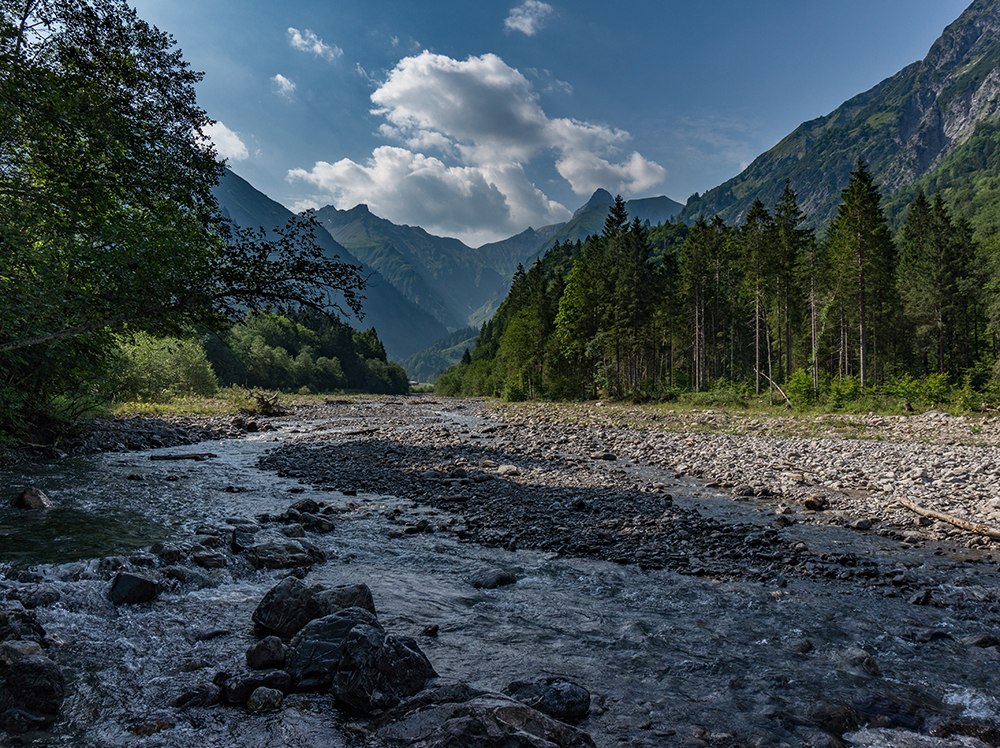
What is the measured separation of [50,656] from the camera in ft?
14.4

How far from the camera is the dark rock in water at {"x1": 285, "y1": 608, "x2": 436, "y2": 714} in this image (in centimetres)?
392

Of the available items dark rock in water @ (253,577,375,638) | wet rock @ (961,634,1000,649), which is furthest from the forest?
dark rock in water @ (253,577,375,638)

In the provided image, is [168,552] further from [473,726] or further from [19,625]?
[473,726]

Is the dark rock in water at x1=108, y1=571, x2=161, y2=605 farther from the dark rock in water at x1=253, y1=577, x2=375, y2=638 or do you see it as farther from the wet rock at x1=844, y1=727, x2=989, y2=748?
the wet rock at x1=844, y1=727, x2=989, y2=748

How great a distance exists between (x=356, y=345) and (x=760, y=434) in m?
135

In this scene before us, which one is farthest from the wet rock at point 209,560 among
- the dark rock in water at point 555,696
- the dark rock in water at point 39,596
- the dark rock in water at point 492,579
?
the dark rock in water at point 555,696

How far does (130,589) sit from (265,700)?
3.13 metres

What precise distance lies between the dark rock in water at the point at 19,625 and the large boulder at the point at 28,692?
85 centimetres

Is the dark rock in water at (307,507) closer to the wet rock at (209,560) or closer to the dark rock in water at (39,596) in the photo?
the wet rock at (209,560)

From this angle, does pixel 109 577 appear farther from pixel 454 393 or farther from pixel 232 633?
pixel 454 393

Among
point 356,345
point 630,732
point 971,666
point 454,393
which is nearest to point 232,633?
point 630,732

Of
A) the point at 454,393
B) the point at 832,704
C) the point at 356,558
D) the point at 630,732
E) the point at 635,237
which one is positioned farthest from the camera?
the point at 454,393

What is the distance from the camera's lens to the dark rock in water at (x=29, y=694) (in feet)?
11.1

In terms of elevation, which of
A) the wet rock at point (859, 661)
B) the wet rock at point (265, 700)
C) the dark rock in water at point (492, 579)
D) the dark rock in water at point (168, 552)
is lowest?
the dark rock in water at point (492, 579)
